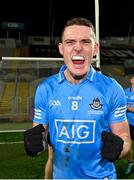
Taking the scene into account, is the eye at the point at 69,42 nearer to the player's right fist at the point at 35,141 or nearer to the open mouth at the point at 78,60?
the open mouth at the point at 78,60

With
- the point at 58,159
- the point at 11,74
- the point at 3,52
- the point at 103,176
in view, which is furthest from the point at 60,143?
the point at 3,52

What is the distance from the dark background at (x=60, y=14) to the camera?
2356cm

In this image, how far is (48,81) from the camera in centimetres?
293

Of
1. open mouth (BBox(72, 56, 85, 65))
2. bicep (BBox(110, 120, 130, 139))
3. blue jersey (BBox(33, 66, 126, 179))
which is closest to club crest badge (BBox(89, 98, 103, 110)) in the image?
blue jersey (BBox(33, 66, 126, 179))

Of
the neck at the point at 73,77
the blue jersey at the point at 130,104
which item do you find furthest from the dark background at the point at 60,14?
the neck at the point at 73,77

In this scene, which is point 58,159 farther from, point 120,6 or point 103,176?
point 120,6

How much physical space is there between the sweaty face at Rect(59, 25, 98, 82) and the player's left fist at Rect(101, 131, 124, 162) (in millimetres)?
398

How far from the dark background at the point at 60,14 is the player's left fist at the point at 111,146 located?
20707mm

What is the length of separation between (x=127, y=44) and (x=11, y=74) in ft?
39.6

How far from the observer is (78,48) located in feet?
8.86

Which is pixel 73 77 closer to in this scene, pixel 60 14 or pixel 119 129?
pixel 119 129

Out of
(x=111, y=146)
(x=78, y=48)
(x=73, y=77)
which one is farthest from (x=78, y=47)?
(x=111, y=146)

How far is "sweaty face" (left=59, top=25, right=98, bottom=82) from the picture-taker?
2.70 m

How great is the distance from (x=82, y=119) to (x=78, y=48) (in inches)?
15.6
